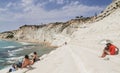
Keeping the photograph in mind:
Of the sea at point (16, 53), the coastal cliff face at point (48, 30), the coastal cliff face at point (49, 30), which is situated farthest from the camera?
the coastal cliff face at point (48, 30)

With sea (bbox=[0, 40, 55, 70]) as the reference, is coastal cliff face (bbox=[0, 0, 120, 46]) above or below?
above

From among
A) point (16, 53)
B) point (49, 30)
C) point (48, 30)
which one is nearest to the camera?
point (16, 53)

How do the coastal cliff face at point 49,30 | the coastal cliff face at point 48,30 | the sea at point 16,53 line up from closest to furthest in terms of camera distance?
the sea at point 16,53, the coastal cliff face at point 49,30, the coastal cliff face at point 48,30

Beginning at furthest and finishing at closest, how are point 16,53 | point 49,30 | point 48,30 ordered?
point 48,30, point 49,30, point 16,53

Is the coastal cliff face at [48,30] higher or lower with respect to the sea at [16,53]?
higher

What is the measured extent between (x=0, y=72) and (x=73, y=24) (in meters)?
89.0

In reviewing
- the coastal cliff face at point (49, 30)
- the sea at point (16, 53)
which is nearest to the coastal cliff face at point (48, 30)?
the coastal cliff face at point (49, 30)

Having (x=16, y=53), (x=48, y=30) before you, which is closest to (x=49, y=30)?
(x=48, y=30)

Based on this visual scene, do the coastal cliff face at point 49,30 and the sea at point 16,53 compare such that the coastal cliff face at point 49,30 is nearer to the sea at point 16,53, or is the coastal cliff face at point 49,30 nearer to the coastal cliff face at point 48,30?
the coastal cliff face at point 48,30

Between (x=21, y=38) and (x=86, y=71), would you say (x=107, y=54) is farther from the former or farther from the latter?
(x=21, y=38)

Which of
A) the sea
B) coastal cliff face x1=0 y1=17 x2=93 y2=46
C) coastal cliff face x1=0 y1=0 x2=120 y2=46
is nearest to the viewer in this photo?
the sea

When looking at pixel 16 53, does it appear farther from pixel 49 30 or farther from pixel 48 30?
pixel 48 30

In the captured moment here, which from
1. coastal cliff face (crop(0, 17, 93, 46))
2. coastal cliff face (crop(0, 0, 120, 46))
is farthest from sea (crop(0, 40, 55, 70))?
coastal cliff face (crop(0, 17, 93, 46))

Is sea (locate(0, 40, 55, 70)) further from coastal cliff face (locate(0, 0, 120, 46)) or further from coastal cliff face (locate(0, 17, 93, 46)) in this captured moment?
coastal cliff face (locate(0, 17, 93, 46))
